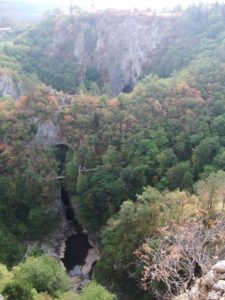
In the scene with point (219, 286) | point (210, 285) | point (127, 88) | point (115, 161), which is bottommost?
point (115, 161)

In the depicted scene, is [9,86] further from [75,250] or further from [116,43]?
[75,250]

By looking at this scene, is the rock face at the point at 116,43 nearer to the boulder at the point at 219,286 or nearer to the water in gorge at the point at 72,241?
the water in gorge at the point at 72,241

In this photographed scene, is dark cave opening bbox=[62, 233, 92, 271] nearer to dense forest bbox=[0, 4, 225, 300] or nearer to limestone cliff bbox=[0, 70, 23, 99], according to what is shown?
dense forest bbox=[0, 4, 225, 300]

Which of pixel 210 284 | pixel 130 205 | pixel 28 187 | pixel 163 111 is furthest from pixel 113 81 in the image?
pixel 210 284

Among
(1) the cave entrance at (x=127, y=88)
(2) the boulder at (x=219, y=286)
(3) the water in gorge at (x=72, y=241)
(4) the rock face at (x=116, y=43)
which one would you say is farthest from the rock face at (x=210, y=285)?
(1) the cave entrance at (x=127, y=88)

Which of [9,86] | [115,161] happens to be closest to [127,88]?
[9,86]

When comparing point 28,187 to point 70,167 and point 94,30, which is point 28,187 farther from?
point 94,30
